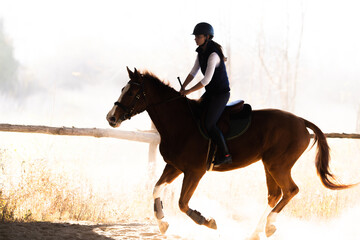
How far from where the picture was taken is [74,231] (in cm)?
529

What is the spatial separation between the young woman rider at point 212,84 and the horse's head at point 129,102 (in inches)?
20.7

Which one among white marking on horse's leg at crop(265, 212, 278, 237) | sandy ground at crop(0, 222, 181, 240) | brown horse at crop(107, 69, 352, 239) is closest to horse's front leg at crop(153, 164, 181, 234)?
brown horse at crop(107, 69, 352, 239)

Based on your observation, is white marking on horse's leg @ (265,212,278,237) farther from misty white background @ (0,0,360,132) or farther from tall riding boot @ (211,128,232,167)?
misty white background @ (0,0,360,132)

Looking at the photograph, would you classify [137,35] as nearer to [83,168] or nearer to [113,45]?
[113,45]

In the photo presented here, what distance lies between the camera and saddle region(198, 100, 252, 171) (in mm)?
4793

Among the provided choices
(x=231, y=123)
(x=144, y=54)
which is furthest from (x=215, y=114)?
(x=144, y=54)

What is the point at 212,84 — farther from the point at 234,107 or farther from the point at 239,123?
the point at 239,123

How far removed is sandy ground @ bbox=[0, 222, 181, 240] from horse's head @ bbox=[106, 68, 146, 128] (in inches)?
64.7

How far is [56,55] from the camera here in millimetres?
48125

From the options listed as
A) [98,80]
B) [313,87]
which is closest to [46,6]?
[98,80]

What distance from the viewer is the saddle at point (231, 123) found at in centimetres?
479

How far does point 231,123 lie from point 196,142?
56cm

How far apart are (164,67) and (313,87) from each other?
821 inches

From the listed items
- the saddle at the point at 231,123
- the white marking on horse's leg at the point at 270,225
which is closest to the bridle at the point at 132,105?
the saddle at the point at 231,123
